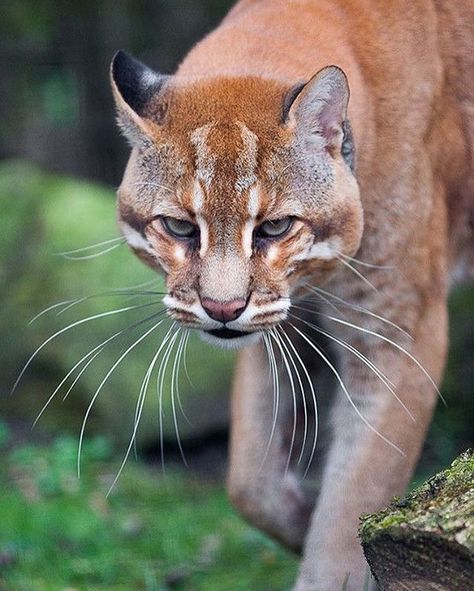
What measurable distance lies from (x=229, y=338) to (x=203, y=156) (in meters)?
0.68

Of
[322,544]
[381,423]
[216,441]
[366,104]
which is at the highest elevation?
[366,104]

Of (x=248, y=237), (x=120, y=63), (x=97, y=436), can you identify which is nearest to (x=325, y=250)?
(x=248, y=237)

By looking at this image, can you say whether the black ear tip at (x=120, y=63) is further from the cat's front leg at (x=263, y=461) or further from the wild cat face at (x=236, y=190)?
the cat's front leg at (x=263, y=461)

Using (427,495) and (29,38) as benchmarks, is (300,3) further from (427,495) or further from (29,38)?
(29,38)

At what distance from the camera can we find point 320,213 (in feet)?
16.1

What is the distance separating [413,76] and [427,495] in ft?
8.10

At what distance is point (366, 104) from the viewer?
17.7 feet

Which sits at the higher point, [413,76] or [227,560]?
[413,76]

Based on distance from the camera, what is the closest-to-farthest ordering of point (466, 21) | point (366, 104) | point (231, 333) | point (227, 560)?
point (231, 333) < point (366, 104) < point (466, 21) < point (227, 560)

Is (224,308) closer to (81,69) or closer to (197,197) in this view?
(197,197)

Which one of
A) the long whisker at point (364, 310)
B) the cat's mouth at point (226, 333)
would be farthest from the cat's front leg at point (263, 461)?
the cat's mouth at point (226, 333)

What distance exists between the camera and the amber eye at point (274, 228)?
4707 mm

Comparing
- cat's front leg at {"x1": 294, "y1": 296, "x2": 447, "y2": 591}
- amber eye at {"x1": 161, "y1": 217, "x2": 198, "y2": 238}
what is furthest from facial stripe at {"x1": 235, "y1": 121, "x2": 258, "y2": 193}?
cat's front leg at {"x1": 294, "y1": 296, "x2": 447, "y2": 591}

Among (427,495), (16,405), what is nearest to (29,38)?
(16,405)
